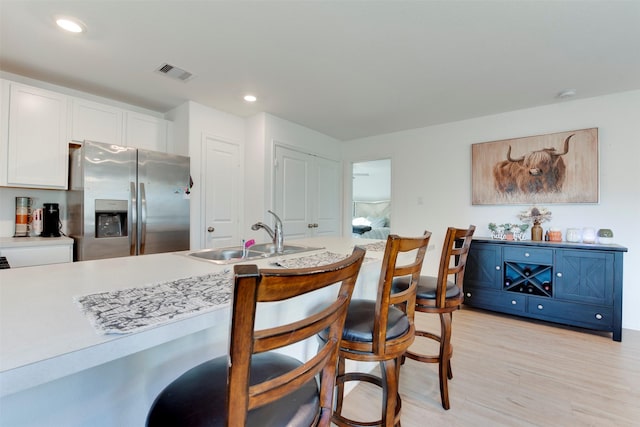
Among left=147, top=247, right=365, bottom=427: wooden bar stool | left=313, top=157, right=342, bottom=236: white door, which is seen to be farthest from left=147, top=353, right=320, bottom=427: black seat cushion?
left=313, top=157, right=342, bottom=236: white door

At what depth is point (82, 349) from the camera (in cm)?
52

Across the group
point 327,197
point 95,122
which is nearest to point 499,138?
point 327,197

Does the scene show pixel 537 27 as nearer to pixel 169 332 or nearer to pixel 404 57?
pixel 404 57

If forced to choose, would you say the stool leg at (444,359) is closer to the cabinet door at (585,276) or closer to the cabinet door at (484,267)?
the cabinet door at (484,267)

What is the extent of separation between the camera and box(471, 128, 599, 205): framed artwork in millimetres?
2932

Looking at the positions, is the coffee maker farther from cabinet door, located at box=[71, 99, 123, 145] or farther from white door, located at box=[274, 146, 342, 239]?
white door, located at box=[274, 146, 342, 239]

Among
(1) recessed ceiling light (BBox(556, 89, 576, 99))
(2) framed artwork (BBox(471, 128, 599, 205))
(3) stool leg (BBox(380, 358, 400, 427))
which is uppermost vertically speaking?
(1) recessed ceiling light (BBox(556, 89, 576, 99))

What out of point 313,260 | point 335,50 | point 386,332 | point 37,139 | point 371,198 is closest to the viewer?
point 386,332

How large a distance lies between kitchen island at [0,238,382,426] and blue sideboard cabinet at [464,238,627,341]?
8.85 feet

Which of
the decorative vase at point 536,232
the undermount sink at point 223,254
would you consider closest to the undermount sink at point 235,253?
the undermount sink at point 223,254

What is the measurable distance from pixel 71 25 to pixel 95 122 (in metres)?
1.11

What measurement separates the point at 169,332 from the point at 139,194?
2452 mm

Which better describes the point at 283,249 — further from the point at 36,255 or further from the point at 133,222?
the point at 36,255

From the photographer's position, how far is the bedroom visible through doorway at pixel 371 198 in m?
6.79
